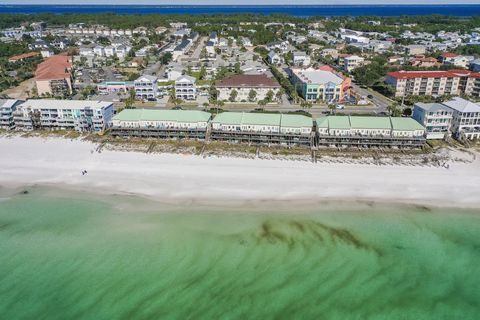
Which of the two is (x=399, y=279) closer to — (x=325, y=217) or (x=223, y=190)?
(x=325, y=217)

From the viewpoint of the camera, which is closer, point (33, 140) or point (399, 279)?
point (399, 279)

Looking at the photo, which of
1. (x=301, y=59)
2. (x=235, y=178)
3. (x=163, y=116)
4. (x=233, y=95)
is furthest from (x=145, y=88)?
(x=301, y=59)

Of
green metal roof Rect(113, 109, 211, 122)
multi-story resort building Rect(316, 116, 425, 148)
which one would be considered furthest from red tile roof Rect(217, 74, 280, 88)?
multi-story resort building Rect(316, 116, 425, 148)

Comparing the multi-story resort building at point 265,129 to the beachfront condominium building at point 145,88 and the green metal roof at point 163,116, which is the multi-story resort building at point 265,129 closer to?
the green metal roof at point 163,116

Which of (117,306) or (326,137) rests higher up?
(326,137)

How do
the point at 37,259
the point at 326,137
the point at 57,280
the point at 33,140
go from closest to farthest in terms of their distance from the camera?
the point at 57,280 → the point at 37,259 → the point at 326,137 → the point at 33,140

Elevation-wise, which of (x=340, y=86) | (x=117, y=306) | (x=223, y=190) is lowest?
(x=117, y=306)

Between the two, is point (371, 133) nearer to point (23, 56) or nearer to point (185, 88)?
point (185, 88)

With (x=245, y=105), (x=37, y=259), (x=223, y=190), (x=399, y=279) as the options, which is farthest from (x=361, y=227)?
(x=245, y=105)
